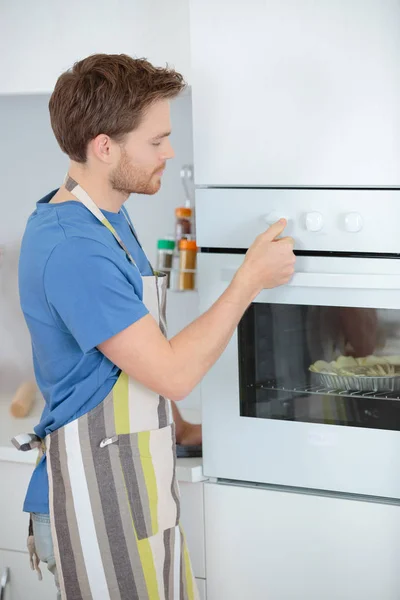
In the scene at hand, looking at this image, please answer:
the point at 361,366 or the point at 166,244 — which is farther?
the point at 166,244

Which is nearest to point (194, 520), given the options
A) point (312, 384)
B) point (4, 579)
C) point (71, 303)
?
point (312, 384)

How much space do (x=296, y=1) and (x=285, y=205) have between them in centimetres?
37

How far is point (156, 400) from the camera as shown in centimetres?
156

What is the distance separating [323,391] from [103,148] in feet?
2.16

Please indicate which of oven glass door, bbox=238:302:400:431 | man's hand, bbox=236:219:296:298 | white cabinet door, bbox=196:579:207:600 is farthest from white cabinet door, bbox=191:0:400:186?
white cabinet door, bbox=196:579:207:600

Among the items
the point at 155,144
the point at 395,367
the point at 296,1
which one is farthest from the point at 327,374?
the point at 296,1

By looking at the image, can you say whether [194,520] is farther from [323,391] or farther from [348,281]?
[348,281]

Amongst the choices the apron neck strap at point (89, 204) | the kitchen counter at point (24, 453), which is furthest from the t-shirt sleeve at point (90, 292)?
the kitchen counter at point (24, 453)

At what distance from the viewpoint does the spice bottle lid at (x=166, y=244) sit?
231 cm

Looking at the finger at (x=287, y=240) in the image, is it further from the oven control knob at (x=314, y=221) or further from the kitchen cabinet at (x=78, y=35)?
the kitchen cabinet at (x=78, y=35)

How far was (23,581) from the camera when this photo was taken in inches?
84.2

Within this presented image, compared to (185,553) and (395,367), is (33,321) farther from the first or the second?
(395,367)

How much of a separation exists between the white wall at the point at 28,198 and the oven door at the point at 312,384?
1.98 ft

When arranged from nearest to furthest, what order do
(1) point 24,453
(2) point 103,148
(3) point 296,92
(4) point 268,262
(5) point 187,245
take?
(2) point 103,148 → (4) point 268,262 → (3) point 296,92 → (1) point 24,453 → (5) point 187,245
